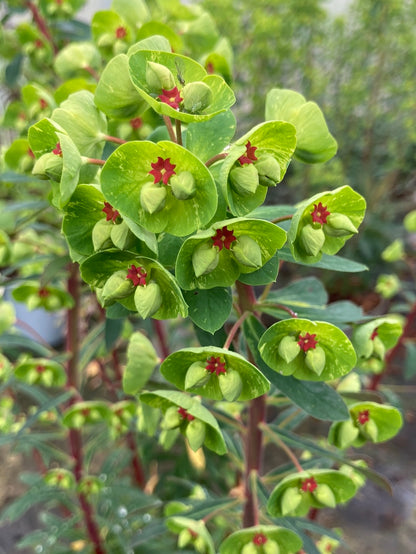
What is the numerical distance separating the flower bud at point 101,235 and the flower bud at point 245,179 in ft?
0.53

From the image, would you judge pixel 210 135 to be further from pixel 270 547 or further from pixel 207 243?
pixel 270 547

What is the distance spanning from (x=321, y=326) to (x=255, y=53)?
7.65 feet

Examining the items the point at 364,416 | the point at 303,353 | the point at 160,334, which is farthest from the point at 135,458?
the point at 303,353

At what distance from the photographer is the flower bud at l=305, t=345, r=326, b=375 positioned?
62cm

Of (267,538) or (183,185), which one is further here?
(267,538)

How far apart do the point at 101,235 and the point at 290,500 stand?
1.67 ft

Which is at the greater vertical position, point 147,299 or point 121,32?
point 121,32

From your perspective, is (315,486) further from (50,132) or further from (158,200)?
(50,132)

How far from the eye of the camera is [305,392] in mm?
697

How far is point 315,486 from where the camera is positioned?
0.72m

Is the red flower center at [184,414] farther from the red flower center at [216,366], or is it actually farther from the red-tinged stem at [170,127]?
the red-tinged stem at [170,127]

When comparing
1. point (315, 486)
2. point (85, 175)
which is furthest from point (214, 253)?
point (315, 486)

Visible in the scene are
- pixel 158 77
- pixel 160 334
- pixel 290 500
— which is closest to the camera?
pixel 158 77

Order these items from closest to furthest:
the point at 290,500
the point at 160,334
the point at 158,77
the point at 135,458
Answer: the point at 158,77 → the point at 290,500 → the point at 160,334 → the point at 135,458
